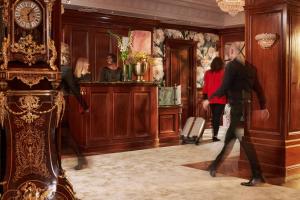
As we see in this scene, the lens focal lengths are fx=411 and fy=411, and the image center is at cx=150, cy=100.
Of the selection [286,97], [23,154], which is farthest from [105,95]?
[23,154]

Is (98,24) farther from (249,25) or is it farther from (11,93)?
(11,93)

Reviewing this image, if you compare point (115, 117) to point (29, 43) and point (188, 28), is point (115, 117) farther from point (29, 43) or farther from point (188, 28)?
point (188, 28)

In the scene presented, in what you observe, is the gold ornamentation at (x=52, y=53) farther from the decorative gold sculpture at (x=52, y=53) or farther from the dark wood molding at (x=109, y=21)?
the dark wood molding at (x=109, y=21)

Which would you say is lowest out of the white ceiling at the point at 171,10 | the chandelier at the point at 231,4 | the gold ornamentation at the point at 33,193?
the gold ornamentation at the point at 33,193

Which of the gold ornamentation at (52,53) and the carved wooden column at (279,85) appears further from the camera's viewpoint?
the carved wooden column at (279,85)

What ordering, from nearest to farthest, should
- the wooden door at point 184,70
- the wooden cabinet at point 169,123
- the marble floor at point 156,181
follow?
the marble floor at point 156,181 < the wooden cabinet at point 169,123 < the wooden door at point 184,70

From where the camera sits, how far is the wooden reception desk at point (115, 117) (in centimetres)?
612

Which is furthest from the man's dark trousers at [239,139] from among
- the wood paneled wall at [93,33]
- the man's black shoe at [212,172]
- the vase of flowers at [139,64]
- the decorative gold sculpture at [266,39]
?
the wood paneled wall at [93,33]

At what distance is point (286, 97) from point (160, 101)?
3.09m

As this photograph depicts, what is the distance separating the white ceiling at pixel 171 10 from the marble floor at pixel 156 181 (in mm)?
3021

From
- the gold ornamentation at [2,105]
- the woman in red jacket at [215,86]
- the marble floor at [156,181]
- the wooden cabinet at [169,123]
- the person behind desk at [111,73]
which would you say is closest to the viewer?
the gold ornamentation at [2,105]

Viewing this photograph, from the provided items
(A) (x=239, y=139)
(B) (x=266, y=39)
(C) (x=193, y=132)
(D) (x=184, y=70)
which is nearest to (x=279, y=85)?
(B) (x=266, y=39)

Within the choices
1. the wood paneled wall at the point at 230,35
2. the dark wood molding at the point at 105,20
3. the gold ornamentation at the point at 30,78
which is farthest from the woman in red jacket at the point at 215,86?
the gold ornamentation at the point at 30,78

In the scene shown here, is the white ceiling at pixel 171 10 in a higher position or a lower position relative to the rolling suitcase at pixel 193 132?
higher
